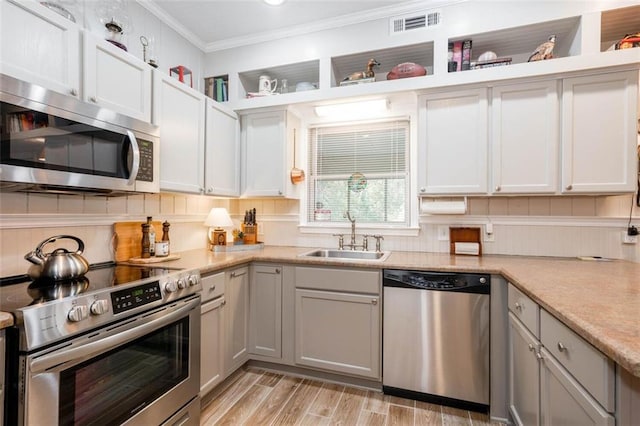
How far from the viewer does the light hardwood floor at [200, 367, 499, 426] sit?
74.2 inches

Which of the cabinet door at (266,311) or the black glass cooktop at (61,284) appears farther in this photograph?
the cabinet door at (266,311)

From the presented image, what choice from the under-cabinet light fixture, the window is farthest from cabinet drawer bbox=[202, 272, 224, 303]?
the under-cabinet light fixture

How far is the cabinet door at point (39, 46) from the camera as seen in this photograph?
1.34 m

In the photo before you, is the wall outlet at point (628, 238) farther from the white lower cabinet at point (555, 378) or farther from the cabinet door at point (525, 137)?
the white lower cabinet at point (555, 378)

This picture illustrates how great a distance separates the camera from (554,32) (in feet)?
7.41

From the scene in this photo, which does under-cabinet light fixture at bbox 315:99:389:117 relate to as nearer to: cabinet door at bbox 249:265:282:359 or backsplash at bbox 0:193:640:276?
backsplash at bbox 0:193:640:276

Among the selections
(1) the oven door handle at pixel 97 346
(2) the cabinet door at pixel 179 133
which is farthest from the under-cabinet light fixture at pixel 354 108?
(1) the oven door handle at pixel 97 346

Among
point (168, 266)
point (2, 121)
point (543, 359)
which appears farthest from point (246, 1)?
point (543, 359)

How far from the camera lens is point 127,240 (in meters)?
2.15

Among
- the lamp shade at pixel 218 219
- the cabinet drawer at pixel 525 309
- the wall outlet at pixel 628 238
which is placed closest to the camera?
the cabinet drawer at pixel 525 309

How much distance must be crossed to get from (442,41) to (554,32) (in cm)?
79

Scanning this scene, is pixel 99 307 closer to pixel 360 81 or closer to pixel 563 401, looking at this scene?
pixel 563 401

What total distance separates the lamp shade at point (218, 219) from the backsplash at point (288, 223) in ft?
0.61

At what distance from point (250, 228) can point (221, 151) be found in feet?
2.52
